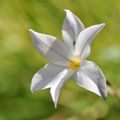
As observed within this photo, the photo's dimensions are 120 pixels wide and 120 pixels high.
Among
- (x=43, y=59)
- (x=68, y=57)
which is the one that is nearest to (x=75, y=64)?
(x=68, y=57)

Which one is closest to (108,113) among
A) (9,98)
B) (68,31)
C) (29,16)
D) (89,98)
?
(89,98)

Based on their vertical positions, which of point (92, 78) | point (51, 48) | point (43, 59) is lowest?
point (43, 59)

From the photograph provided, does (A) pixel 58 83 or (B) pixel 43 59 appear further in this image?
(B) pixel 43 59

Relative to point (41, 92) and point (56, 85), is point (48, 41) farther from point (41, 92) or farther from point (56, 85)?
point (41, 92)

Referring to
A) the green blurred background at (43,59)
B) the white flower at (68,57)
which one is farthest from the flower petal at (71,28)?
the green blurred background at (43,59)

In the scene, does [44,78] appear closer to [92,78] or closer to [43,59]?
[92,78]

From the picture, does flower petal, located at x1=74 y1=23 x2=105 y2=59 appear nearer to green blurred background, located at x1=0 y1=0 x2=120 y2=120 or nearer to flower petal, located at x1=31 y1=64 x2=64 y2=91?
flower petal, located at x1=31 y1=64 x2=64 y2=91
